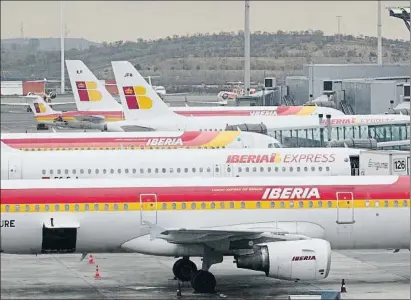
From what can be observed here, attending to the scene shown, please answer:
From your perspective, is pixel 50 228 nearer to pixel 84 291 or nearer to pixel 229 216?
pixel 84 291

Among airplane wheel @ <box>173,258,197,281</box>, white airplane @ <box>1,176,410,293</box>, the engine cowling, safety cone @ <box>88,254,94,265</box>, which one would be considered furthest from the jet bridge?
the engine cowling

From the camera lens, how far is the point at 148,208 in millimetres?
33188

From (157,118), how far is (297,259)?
125 feet

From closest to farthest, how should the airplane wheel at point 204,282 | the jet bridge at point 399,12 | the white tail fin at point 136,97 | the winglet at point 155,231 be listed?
1. the winglet at point 155,231
2. the airplane wheel at point 204,282
3. the white tail fin at point 136,97
4. the jet bridge at point 399,12

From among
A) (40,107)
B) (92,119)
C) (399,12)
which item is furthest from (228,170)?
(40,107)

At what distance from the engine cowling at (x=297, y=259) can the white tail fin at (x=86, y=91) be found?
177 ft

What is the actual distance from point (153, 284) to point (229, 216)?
3662 mm

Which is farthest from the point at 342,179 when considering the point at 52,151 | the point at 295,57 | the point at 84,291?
the point at 295,57

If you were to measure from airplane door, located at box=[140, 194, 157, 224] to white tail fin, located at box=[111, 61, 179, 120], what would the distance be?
3608cm

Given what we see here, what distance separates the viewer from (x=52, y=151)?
4922cm

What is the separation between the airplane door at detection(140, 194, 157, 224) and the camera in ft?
109

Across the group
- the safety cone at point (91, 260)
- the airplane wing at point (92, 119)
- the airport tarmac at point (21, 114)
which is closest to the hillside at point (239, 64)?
the airport tarmac at point (21, 114)

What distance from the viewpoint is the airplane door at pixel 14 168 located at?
151ft

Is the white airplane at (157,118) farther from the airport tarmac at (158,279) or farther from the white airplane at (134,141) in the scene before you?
the airport tarmac at (158,279)
